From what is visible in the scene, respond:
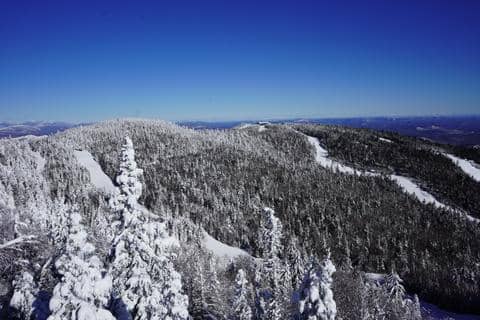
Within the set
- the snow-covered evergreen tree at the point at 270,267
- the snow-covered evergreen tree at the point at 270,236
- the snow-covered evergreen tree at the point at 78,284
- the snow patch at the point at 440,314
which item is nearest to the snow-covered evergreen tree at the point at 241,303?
the snow-covered evergreen tree at the point at 270,267

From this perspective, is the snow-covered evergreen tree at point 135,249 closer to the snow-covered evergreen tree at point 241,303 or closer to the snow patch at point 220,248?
the snow-covered evergreen tree at point 241,303

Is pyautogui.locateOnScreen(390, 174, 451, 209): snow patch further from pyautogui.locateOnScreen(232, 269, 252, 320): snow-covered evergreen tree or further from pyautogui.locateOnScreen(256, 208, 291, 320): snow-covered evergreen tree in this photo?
pyautogui.locateOnScreen(256, 208, 291, 320): snow-covered evergreen tree

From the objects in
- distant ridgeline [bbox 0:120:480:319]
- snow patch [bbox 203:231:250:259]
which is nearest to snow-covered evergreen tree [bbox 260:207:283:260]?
distant ridgeline [bbox 0:120:480:319]

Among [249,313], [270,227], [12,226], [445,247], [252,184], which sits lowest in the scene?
[445,247]

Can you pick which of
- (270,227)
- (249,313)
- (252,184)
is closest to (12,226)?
(270,227)

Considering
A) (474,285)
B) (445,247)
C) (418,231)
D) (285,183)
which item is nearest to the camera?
(474,285)

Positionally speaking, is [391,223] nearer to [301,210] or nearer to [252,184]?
[301,210]
